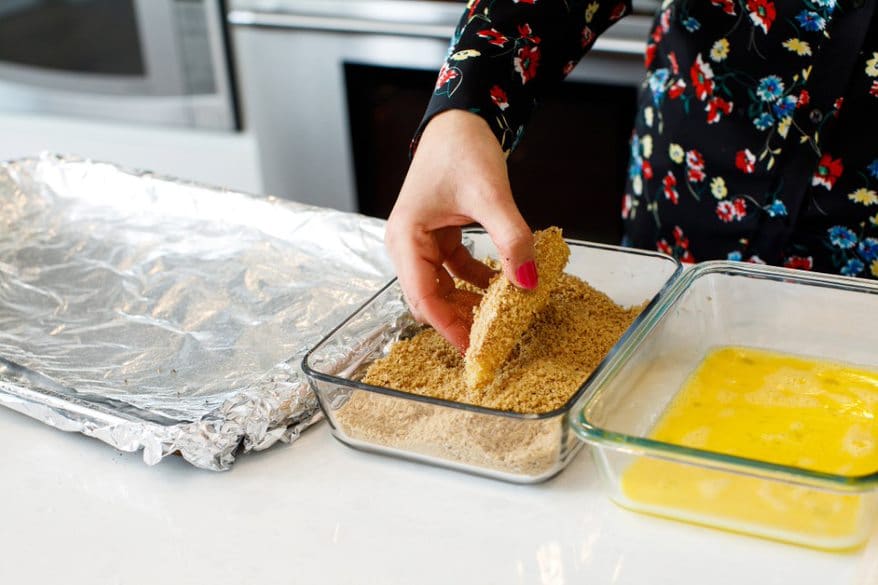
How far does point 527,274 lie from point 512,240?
3 cm

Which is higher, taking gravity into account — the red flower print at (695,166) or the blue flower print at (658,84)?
the blue flower print at (658,84)

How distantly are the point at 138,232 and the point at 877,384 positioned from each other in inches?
32.5

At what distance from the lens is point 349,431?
0.79 m

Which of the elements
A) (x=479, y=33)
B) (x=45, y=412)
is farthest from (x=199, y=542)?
(x=479, y=33)

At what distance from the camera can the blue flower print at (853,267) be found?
1.07 m

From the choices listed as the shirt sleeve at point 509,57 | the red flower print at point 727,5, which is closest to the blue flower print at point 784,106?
the red flower print at point 727,5

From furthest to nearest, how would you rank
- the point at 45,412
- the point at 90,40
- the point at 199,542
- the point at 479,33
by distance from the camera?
the point at 90,40, the point at 479,33, the point at 45,412, the point at 199,542

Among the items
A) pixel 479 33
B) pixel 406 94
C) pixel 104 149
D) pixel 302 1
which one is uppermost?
pixel 479 33

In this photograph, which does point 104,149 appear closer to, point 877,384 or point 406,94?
point 406,94

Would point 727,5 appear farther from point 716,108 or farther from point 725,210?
point 725,210

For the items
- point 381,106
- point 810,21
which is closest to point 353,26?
point 381,106

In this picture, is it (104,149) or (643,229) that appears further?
(104,149)

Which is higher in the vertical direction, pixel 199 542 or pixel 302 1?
pixel 302 1

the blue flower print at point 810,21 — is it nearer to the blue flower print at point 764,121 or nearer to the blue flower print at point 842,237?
the blue flower print at point 764,121
